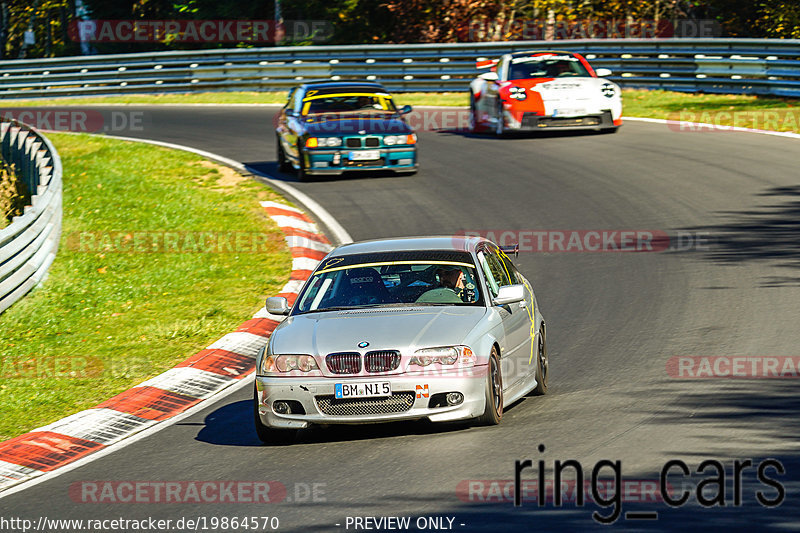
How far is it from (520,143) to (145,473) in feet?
53.7

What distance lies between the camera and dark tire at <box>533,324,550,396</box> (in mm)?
9258

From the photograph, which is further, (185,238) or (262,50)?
(262,50)

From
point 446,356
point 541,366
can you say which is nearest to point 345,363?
point 446,356

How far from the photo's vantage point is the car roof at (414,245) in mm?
9422

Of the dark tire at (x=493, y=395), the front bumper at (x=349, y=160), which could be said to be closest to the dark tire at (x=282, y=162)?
the front bumper at (x=349, y=160)

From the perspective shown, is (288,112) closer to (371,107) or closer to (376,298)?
(371,107)

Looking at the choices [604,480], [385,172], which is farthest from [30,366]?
[385,172]

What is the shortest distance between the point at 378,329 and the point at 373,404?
557 mm

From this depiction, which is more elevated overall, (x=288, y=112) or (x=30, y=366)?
(x=288, y=112)

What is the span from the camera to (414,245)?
957 centimetres

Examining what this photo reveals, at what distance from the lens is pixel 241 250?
15906 mm

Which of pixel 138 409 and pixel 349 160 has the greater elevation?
pixel 349 160

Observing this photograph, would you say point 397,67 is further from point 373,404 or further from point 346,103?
point 373,404

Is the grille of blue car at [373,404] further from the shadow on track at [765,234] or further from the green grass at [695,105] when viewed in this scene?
the green grass at [695,105]
